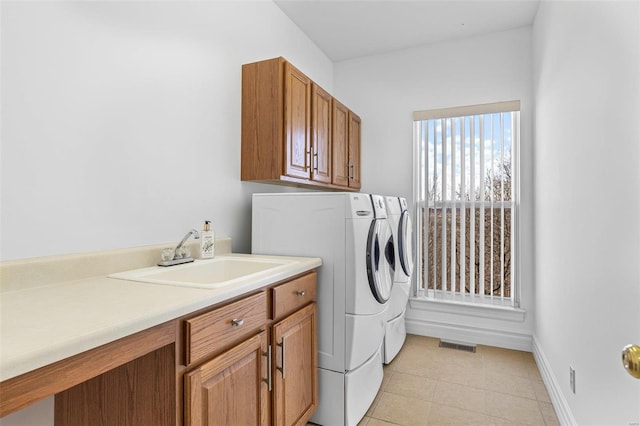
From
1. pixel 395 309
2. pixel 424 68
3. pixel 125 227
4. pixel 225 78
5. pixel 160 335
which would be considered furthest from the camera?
pixel 424 68

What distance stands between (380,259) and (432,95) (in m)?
1.93

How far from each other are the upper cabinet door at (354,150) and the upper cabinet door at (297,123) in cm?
83

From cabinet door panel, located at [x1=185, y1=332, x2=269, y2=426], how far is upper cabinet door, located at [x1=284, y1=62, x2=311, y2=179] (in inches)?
47.4

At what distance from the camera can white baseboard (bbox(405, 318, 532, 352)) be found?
116 inches

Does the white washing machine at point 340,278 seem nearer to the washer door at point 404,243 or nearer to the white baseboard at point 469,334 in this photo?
the washer door at point 404,243

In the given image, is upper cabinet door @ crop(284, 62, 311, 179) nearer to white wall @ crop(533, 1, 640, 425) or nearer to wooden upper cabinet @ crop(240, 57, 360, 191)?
wooden upper cabinet @ crop(240, 57, 360, 191)

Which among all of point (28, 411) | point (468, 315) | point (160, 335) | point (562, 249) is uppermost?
point (562, 249)

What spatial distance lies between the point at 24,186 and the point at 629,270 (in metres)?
2.01

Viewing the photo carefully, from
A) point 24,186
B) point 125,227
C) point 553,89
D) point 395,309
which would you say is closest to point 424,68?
point 553,89

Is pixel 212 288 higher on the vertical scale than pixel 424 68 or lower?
lower

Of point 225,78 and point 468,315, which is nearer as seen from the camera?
point 225,78

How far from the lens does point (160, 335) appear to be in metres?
0.96

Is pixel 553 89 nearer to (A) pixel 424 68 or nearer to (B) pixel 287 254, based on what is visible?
(A) pixel 424 68

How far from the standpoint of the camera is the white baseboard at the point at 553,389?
71.0 inches
